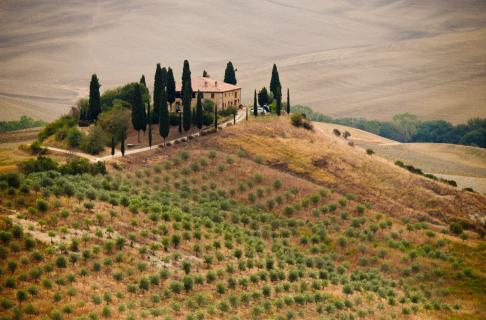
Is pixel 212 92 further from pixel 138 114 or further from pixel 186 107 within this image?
pixel 138 114

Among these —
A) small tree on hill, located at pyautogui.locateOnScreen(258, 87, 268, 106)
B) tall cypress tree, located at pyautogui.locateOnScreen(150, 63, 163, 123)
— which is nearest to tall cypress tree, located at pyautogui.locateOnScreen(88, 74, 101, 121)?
tall cypress tree, located at pyautogui.locateOnScreen(150, 63, 163, 123)

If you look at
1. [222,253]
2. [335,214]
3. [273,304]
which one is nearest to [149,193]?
[222,253]

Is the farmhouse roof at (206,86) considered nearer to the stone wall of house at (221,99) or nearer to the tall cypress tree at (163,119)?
the stone wall of house at (221,99)

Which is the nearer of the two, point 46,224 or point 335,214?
point 46,224

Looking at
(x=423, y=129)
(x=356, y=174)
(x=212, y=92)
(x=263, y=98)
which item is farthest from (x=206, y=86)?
(x=423, y=129)

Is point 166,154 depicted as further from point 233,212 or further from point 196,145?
point 233,212

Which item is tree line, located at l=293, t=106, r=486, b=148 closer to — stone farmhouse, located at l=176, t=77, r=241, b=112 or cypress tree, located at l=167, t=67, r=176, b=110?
stone farmhouse, located at l=176, t=77, r=241, b=112

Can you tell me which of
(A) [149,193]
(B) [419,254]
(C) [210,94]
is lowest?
(B) [419,254]
